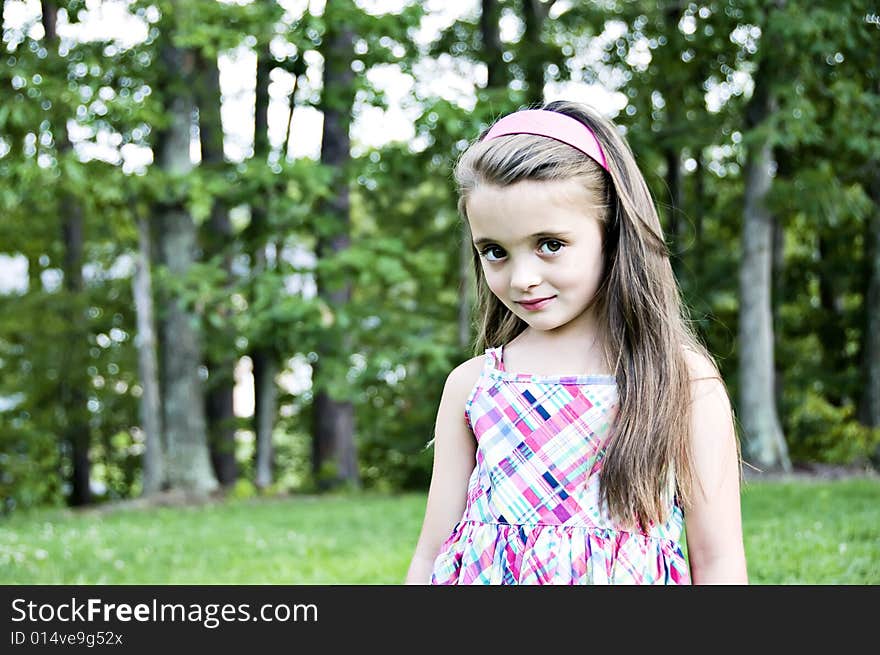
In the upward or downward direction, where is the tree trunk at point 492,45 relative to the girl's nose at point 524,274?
upward

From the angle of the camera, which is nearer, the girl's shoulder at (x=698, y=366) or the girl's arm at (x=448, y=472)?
the girl's shoulder at (x=698, y=366)

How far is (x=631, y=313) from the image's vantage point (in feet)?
6.68

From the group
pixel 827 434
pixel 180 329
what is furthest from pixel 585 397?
pixel 827 434

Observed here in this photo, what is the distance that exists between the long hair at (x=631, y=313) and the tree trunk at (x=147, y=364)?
33.0 feet

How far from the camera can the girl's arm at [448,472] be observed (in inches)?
84.3

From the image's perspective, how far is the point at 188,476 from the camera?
12.0 metres

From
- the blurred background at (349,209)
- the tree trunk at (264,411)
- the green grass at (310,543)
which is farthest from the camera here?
the tree trunk at (264,411)

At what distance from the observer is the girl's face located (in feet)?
6.25

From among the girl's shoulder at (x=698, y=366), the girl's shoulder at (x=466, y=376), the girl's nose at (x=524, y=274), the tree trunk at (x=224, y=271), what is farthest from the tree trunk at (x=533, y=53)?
the girl's nose at (x=524, y=274)

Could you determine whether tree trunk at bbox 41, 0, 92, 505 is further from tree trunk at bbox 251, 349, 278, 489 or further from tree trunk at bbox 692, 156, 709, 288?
tree trunk at bbox 692, 156, 709, 288

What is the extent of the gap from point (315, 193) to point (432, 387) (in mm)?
4529

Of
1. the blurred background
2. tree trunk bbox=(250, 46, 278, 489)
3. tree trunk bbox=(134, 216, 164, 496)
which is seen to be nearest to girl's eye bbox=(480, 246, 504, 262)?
the blurred background

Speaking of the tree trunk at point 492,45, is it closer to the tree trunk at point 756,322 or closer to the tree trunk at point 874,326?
the tree trunk at point 756,322

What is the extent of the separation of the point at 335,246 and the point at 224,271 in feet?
4.44
